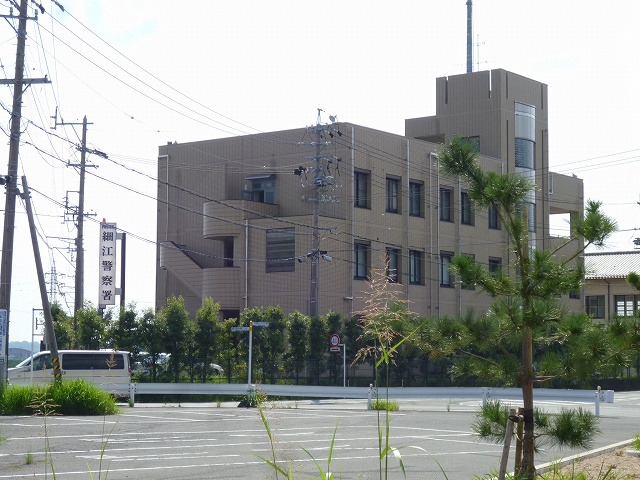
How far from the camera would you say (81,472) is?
11.6m

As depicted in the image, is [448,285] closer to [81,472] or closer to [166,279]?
[166,279]

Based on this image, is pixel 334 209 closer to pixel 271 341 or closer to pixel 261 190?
pixel 261 190

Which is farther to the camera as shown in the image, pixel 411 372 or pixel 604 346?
pixel 411 372

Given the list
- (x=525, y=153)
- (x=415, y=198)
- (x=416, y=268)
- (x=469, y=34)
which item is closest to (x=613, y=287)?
(x=525, y=153)

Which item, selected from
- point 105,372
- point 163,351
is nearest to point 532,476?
point 105,372

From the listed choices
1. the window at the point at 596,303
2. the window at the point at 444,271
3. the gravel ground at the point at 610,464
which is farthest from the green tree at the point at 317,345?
the window at the point at 596,303

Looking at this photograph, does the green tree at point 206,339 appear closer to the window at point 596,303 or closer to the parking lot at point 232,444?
the parking lot at point 232,444

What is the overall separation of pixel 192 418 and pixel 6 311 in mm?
5916

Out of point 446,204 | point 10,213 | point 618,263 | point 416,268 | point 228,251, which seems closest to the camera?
point 10,213

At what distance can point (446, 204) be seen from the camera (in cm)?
4881

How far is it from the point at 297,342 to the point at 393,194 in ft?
38.2

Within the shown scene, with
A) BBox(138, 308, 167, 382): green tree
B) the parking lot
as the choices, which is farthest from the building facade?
the parking lot

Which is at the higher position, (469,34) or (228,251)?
(469,34)

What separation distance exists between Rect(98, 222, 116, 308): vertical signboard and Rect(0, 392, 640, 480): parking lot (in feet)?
44.5
